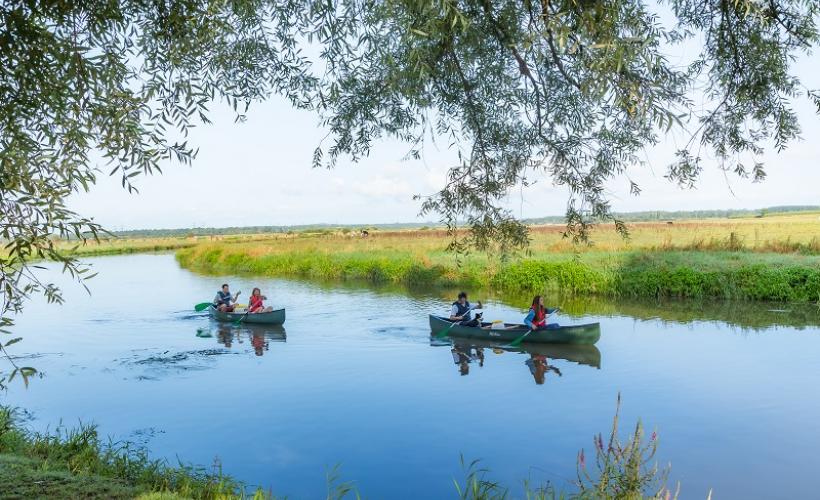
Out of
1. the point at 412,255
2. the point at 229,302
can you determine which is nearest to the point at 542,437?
the point at 229,302

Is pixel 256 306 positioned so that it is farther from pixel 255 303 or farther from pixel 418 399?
pixel 418 399

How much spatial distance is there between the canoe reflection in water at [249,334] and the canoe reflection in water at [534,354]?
512cm

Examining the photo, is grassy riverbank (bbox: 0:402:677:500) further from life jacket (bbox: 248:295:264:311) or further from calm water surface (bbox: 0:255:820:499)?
life jacket (bbox: 248:295:264:311)

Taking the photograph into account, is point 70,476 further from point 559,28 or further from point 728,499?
point 728,499

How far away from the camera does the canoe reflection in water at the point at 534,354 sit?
16.5 metres

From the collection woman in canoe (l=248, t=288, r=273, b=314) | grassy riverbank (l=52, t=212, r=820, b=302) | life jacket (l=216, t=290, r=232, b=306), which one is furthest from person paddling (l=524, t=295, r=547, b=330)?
life jacket (l=216, t=290, r=232, b=306)

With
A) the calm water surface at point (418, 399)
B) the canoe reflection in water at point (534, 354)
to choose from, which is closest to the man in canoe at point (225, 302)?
the calm water surface at point (418, 399)

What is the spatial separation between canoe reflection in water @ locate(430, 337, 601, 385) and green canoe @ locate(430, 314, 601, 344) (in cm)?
22

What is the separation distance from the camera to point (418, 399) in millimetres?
13539

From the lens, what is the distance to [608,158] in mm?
8375

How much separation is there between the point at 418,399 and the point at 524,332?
5.58 metres

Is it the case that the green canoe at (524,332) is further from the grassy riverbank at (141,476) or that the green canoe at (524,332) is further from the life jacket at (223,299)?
the life jacket at (223,299)

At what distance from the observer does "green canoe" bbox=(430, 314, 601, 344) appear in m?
17.5

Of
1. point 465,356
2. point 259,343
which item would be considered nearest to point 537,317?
point 465,356
